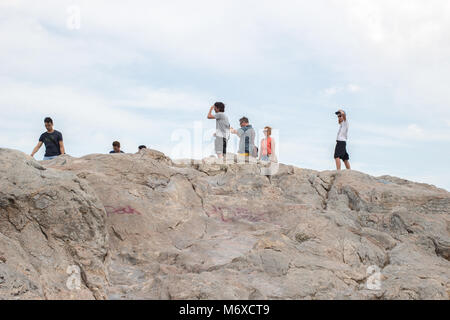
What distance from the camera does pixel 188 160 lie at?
1510 cm

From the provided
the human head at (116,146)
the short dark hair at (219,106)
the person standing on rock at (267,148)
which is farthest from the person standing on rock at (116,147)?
the person standing on rock at (267,148)

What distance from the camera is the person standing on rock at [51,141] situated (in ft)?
46.8

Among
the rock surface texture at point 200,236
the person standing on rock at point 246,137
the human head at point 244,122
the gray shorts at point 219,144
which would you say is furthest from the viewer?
the human head at point 244,122

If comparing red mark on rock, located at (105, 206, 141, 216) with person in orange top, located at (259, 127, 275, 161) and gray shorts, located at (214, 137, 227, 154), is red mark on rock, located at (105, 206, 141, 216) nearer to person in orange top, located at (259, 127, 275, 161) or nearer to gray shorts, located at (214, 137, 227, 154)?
gray shorts, located at (214, 137, 227, 154)

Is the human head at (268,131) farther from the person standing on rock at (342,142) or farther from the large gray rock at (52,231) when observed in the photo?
the large gray rock at (52,231)

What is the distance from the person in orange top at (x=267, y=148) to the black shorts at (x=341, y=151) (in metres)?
2.32

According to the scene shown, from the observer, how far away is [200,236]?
383 inches

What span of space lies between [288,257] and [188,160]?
692 cm

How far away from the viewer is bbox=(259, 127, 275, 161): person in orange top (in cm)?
1612

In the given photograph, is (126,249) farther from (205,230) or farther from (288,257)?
(288,257)

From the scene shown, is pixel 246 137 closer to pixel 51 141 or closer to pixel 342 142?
pixel 342 142

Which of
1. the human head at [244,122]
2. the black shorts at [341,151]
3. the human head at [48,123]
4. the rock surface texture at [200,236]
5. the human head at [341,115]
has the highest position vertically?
the human head at [341,115]

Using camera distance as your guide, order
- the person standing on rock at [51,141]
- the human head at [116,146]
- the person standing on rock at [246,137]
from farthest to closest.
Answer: the human head at [116,146] → the person standing on rock at [246,137] → the person standing on rock at [51,141]
